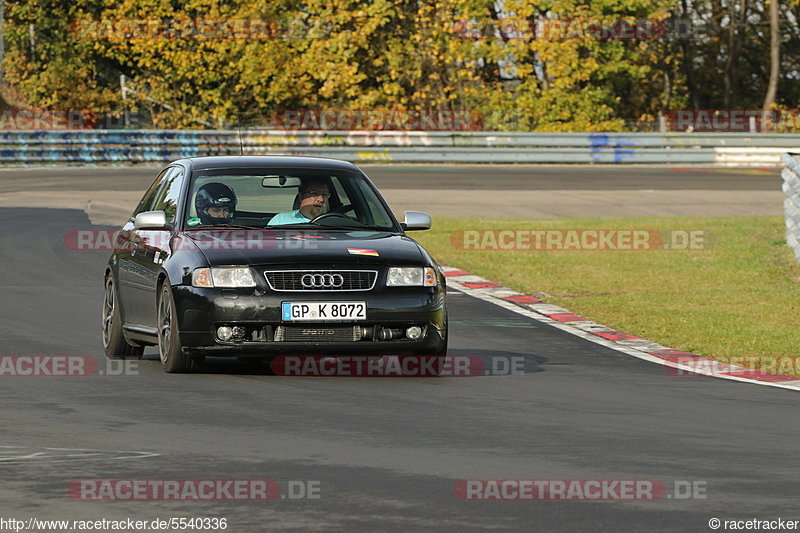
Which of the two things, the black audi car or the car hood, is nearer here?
the black audi car

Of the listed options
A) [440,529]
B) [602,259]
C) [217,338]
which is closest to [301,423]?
[217,338]

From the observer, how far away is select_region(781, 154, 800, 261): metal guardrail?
20.2 metres

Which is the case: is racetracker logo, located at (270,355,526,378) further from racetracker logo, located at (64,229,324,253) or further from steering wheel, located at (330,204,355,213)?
steering wheel, located at (330,204,355,213)

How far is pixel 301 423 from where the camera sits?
8.52 m

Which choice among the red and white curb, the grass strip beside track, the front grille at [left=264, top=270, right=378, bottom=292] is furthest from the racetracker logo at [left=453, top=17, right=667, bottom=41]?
the front grille at [left=264, top=270, right=378, bottom=292]

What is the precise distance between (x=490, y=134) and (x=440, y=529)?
119 feet

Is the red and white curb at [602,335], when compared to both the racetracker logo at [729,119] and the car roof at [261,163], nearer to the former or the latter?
the car roof at [261,163]

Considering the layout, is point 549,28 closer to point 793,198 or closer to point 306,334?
point 793,198

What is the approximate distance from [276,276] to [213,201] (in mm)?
1333

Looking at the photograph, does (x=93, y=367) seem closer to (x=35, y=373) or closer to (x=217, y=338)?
(x=35, y=373)

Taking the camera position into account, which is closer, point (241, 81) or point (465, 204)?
point (465, 204)

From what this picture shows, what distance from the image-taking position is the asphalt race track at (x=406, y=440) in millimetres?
6266

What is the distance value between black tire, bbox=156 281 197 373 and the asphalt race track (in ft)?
0.44

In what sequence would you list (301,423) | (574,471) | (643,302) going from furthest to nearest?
(643,302) < (301,423) < (574,471)
